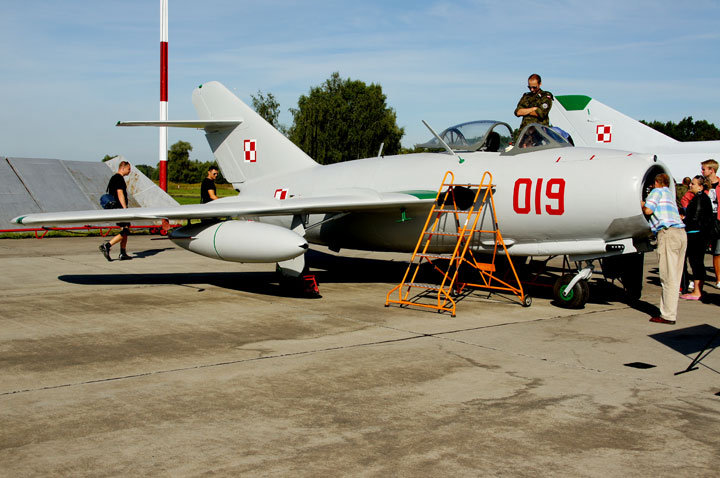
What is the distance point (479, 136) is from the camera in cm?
1009

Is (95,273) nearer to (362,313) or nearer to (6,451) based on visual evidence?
(362,313)

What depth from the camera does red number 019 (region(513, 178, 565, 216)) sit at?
856 cm

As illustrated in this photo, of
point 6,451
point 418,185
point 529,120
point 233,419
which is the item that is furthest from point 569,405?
point 529,120

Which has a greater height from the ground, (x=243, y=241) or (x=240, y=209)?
(x=240, y=209)

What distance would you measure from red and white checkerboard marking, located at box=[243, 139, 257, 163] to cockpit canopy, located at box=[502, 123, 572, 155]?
17.8ft

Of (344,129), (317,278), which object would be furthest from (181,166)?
(317,278)

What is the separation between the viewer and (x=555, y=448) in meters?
3.91

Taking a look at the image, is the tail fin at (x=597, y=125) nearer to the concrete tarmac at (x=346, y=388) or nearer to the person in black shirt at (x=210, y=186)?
the person in black shirt at (x=210, y=186)

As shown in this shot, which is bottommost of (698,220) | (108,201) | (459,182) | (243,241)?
(243,241)

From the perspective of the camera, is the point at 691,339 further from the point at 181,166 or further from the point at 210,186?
the point at 181,166

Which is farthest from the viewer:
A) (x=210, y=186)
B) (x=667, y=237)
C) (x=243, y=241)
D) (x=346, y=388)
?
(x=210, y=186)

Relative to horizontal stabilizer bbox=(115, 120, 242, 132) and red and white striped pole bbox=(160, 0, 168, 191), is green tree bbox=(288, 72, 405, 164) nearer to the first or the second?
red and white striped pole bbox=(160, 0, 168, 191)

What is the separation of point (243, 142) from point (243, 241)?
437cm

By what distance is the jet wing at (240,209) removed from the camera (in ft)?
29.7
